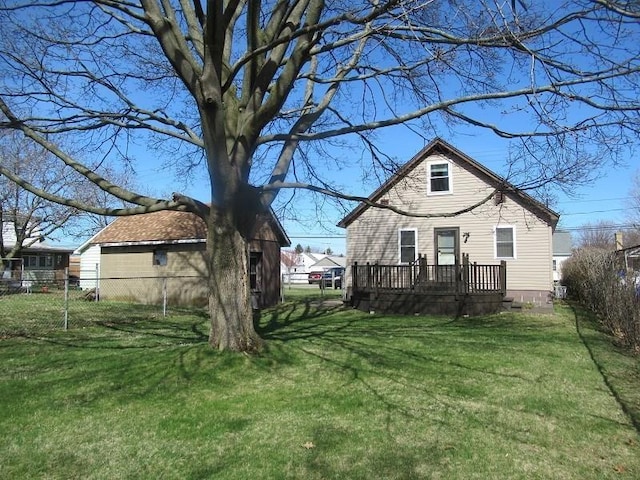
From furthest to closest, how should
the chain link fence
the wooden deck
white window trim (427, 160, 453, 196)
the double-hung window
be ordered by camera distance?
white window trim (427, 160, 453, 196)
the double-hung window
the wooden deck
the chain link fence

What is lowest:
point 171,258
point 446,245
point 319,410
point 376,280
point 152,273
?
point 319,410

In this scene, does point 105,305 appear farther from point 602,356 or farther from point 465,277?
point 602,356

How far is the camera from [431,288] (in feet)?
59.5

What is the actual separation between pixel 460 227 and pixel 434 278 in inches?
114

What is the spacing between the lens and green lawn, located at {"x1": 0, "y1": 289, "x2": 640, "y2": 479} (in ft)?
15.4


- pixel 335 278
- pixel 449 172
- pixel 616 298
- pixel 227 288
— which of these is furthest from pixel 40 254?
pixel 616 298

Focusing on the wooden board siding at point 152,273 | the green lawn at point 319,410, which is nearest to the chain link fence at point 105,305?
the wooden board siding at point 152,273

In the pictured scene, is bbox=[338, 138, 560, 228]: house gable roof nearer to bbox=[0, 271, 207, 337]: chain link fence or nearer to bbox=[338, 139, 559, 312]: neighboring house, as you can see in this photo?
bbox=[338, 139, 559, 312]: neighboring house

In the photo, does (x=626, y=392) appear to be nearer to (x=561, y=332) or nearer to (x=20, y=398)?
(x=561, y=332)

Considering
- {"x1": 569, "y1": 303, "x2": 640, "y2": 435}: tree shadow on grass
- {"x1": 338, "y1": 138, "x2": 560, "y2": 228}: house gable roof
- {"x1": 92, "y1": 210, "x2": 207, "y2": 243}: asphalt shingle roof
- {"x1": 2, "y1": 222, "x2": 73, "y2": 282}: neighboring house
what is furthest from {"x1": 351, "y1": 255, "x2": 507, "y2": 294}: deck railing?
{"x1": 2, "y1": 222, "x2": 73, "y2": 282}: neighboring house

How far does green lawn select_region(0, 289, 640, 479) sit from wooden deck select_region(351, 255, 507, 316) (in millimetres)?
6255

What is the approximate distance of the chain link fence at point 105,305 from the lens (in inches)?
553

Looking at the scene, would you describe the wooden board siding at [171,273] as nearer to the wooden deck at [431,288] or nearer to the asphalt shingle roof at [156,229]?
the asphalt shingle roof at [156,229]

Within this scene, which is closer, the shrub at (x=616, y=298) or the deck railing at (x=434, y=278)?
the shrub at (x=616, y=298)
